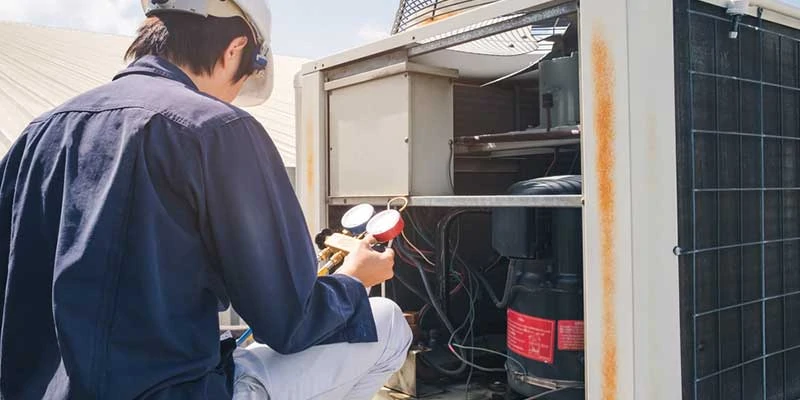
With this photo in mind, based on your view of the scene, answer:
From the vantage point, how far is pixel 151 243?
916 millimetres

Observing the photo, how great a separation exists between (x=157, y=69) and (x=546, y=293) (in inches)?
41.6

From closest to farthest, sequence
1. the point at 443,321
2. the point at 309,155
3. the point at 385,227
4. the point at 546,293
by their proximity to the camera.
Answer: the point at 385,227 → the point at 546,293 → the point at 443,321 → the point at 309,155

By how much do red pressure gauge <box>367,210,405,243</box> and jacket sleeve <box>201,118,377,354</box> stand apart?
0.36 meters

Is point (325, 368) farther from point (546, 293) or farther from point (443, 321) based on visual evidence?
point (443, 321)

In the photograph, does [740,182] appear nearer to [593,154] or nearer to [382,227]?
[593,154]

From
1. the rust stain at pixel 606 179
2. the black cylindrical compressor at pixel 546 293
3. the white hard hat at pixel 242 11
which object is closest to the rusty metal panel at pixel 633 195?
the rust stain at pixel 606 179

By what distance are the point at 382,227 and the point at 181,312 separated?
61 centimetres

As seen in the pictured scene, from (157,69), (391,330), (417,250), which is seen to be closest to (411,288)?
(417,250)

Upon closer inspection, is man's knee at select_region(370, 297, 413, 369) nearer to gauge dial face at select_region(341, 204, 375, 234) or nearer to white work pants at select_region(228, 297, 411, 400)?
white work pants at select_region(228, 297, 411, 400)

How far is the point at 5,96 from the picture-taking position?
19.3 feet

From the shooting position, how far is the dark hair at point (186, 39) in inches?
45.4

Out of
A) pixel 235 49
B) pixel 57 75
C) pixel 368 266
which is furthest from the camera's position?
pixel 57 75

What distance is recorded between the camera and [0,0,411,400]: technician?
2.99 ft

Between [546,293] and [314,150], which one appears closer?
[546,293]
